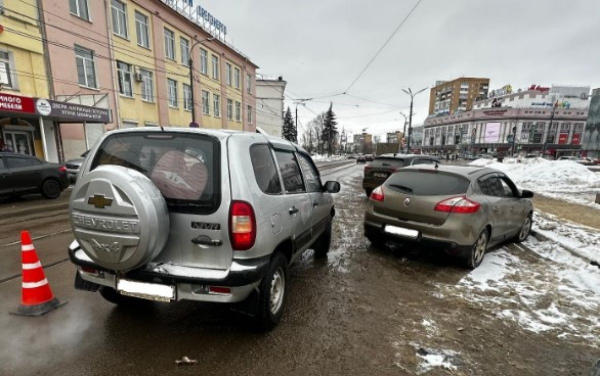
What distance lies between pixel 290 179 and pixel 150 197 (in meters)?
1.51

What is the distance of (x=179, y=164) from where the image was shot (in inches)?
96.3

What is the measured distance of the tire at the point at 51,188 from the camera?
9.69m

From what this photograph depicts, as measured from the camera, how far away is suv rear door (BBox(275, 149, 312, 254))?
3.11 m

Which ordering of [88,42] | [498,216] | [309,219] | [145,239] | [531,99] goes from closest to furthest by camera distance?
1. [145,239]
2. [309,219]
3. [498,216]
4. [88,42]
5. [531,99]

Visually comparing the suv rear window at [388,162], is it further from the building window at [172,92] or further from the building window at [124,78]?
the building window at [172,92]

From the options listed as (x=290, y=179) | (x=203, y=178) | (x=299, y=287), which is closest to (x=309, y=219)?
(x=290, y=179)

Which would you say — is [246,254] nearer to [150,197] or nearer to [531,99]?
[150,197]

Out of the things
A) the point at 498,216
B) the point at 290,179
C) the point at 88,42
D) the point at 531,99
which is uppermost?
the point at 531,99

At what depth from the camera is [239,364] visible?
240 cm

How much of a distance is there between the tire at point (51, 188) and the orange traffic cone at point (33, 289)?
865 cm

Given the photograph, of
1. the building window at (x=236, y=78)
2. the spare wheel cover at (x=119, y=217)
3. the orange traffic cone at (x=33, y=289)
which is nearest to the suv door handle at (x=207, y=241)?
the spare wheel cover at (x=119, y=217)

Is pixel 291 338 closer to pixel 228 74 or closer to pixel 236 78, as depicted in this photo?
pixel 228 74

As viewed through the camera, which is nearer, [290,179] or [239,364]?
[239,364]

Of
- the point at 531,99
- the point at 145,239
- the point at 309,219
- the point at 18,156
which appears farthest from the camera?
the point at 531,99
